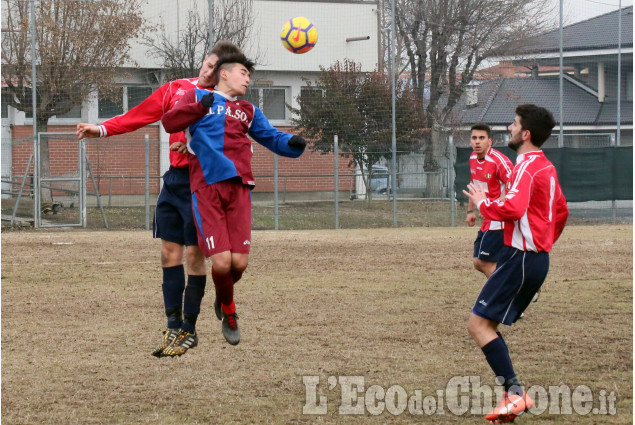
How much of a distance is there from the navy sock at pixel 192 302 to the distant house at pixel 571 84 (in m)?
23.2

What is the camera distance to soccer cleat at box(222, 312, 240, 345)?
21.6ft

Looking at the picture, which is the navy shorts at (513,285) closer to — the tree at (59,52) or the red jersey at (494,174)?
the red jersey at (494,174)

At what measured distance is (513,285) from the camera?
575cm

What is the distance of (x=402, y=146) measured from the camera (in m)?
24.1

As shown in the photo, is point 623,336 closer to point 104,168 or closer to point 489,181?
point 489,181

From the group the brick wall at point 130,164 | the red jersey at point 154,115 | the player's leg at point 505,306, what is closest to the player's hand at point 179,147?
the red jersey at point 154,115

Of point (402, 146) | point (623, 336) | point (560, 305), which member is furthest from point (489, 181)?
point (402, 146)

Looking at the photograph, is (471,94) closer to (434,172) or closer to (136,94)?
(434,172)

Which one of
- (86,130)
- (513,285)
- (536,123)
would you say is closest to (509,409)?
(513,285)

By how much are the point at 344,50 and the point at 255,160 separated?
4362 mm

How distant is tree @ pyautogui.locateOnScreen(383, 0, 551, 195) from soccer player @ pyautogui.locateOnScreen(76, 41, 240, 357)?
20.7 metres

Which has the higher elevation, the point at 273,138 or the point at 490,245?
the point at 273,138

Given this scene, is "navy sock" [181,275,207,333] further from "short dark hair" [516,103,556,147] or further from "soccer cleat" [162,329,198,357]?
"short dark hair" [516,103,556,147]

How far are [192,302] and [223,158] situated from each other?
1218 millimetres
